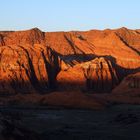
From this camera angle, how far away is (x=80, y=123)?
2256 inches

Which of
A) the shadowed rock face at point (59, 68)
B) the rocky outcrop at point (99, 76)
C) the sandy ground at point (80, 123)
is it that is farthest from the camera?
the rocky outcrop at point (99, 76)

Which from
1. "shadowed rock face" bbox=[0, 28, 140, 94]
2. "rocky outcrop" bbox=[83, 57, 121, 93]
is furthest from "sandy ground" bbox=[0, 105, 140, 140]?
"rocky outcrop" bbox=[83, 57, 121, 93]

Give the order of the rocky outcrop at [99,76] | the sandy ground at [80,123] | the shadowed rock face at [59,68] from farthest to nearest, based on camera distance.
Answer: the rocky outcrop at [99,76], the shadowed rock face at [59,68], the sandy ground at [80,123]

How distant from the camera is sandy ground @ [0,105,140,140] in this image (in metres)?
44.0

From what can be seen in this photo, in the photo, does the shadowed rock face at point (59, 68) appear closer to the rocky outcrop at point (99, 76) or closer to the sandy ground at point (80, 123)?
the rocky outcrop at point (99, 76)

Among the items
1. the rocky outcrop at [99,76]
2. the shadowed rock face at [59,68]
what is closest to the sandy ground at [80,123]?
the shadowed rock face at [59,68]

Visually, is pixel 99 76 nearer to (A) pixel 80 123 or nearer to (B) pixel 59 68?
(B) pixel 59 68

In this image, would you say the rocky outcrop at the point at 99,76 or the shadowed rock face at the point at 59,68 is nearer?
the shadowed rock face at the point at 59,68

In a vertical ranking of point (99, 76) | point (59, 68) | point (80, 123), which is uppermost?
point (59, 68)

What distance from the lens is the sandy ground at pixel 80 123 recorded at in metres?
44.0

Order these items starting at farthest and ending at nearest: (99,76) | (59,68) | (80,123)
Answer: (59,68) → (99,76) → (80,123)

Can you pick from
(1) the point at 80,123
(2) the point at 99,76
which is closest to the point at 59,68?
(2) the point at 99,76

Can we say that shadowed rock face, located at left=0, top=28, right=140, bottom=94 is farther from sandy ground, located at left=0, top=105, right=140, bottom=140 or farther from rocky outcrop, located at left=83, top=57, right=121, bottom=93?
sandy ground, located at left=0, top=105, right=140, bottom=140

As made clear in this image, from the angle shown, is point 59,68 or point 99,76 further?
point 59,68
